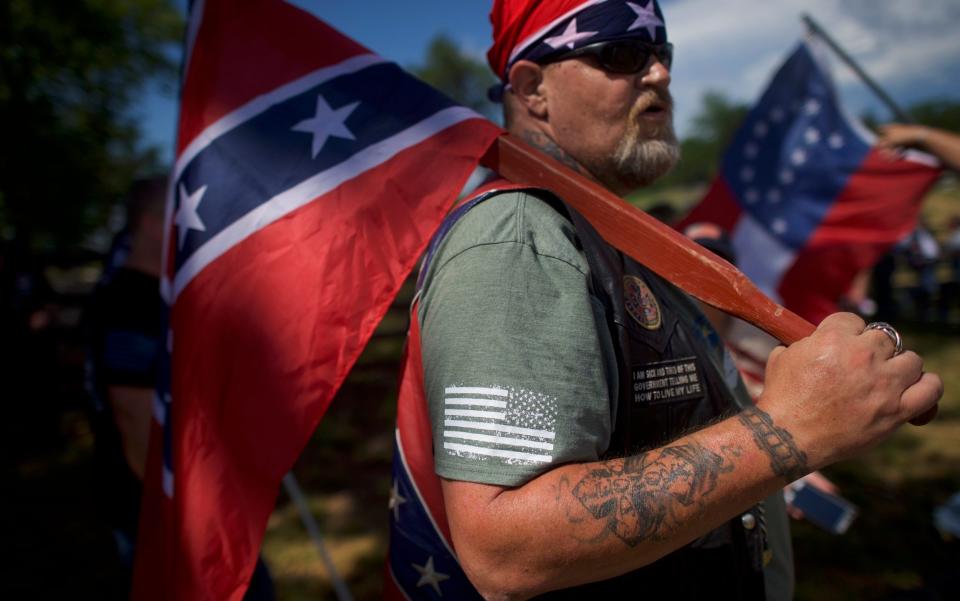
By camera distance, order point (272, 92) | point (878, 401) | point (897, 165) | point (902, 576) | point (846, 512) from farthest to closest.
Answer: point (897, 165) → point (902, 576) → point (846, 512) → point (272, 92) → point (878, 401)

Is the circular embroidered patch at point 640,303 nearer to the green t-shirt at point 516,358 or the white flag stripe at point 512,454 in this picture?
the green t-shirt at point 516,358

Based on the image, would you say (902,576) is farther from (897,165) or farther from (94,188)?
(94,188)

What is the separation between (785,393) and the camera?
980mm

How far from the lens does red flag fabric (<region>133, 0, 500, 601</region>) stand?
4.61ft

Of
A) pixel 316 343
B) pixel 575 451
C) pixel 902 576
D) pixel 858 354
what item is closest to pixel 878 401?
pixel 858 354

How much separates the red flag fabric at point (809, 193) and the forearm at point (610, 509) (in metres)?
4.72

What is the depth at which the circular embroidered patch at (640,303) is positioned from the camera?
1.17 m

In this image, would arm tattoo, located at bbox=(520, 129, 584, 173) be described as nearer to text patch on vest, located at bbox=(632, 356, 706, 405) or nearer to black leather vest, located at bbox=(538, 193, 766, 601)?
black leather vest, located at bbox=(538, 193, 766, 601)

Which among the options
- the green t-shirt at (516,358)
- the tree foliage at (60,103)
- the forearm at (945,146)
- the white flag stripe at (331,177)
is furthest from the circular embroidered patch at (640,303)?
the tree foliage at (60,103)

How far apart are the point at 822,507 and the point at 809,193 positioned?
12.7ft

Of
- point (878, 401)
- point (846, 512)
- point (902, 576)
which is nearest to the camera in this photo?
point (878, 401)

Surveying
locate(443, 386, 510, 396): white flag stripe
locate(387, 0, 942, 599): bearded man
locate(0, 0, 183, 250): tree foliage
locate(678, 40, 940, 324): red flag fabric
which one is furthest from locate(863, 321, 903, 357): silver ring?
locate(0, 0, 183, 250): tree foliage

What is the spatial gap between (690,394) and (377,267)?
785 millimetres

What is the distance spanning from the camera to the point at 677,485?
94 cm
